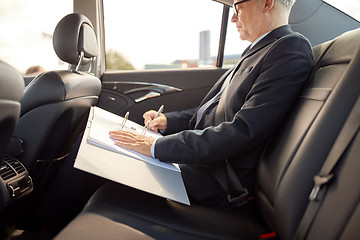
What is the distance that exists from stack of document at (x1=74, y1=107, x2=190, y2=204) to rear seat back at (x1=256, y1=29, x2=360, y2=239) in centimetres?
27

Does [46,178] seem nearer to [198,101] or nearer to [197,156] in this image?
[197,156]

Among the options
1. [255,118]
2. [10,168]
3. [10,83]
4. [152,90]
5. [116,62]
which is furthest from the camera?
[116,62]

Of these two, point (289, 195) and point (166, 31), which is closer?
point (289, 195)

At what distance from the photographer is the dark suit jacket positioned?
3.55ft

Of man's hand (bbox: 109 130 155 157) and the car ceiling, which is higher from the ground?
the car ceiling

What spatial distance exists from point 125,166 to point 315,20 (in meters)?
1.60

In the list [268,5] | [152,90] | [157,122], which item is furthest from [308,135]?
[152,90]

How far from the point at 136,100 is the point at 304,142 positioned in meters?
1.50

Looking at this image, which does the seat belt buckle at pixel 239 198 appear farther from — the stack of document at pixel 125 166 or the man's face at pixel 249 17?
the man's face at pixel 249 17

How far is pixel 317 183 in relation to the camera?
A: 819mm

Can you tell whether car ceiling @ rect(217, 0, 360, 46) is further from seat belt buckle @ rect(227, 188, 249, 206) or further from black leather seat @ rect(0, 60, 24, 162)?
black leather seat @ rect(0, 60, 24, 162)

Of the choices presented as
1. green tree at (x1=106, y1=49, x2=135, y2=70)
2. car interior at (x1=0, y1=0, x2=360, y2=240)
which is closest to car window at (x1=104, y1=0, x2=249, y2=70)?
green tree at (x1=106, y1=49, x2=135, y2=70)

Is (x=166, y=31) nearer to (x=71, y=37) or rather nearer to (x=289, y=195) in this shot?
(x=71, y=37)

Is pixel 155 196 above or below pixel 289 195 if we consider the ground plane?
below
